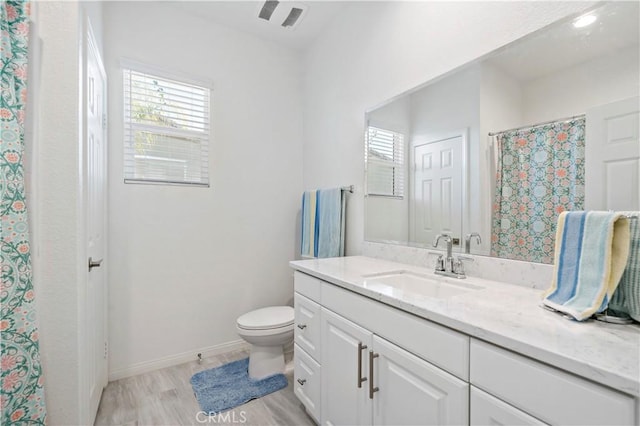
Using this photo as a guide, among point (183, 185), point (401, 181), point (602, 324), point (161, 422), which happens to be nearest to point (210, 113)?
point (183, 185)

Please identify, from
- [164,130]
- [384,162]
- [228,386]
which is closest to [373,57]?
[384,162]

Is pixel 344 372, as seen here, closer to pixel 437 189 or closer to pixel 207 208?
pixel 437 189

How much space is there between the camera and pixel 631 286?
0.81 m

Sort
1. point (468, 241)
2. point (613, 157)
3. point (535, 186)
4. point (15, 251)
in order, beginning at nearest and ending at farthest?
point (613, 157) → point (15, 251) → point (535, 186) → point (468, 241)

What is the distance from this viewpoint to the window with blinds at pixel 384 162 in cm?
184

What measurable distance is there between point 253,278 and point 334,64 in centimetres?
192

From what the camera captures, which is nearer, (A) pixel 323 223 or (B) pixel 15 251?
(B) pixel 15 251

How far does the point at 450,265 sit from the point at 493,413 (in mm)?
757

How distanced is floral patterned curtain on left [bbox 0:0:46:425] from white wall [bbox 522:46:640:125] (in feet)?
6.44

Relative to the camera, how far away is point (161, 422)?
166 centimetres

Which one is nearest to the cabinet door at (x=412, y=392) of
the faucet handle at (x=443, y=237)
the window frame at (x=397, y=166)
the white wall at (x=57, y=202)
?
the faucet handle at (x=443, y=237)

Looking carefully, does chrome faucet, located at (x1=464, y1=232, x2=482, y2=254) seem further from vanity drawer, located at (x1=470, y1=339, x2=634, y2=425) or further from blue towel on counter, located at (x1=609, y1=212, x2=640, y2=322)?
vanity drawer, located at (x1=470, y1=339, x2=634, y2=425)

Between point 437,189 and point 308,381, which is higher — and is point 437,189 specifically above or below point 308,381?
above

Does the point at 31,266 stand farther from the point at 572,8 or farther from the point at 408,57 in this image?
the point at 572,8
